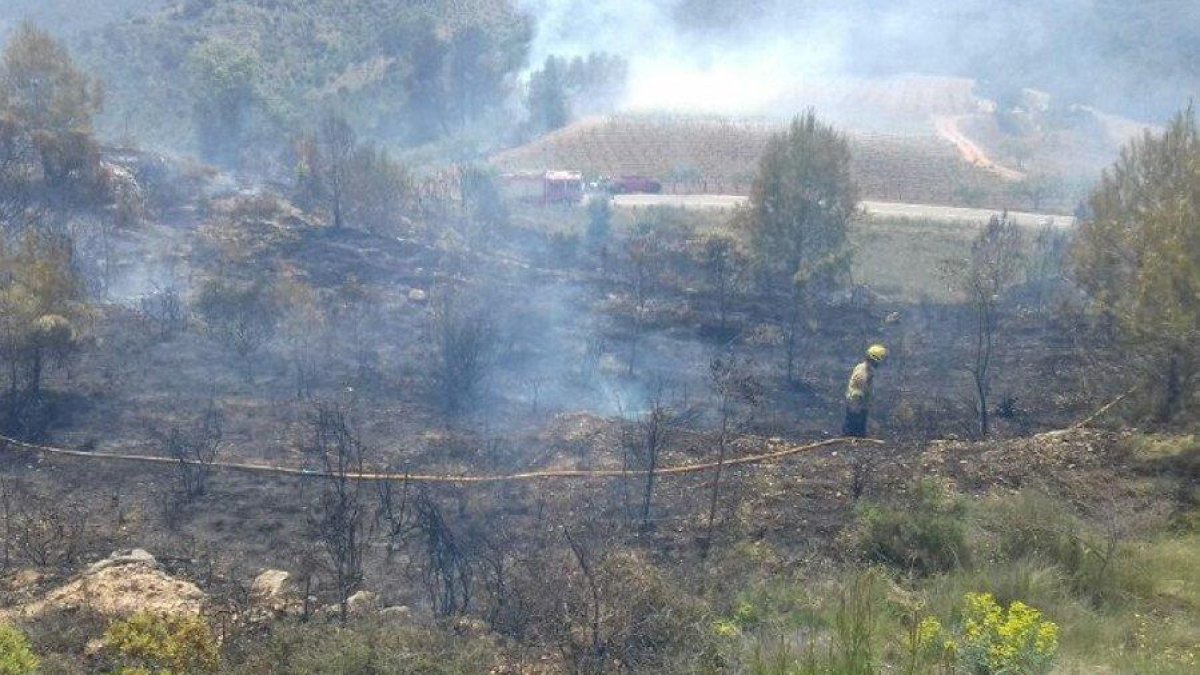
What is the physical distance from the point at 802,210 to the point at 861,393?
8.61 meters

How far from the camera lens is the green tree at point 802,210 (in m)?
19.5

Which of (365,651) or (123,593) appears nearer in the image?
(365,651)

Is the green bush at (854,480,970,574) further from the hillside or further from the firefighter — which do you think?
the hillside

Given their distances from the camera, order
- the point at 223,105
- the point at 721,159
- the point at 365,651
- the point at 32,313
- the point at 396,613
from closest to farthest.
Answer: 1. the point at 365,651
2. the point at 396,613
3. the point at 32,313
4. the point at 223,105
5. the point at 721,159

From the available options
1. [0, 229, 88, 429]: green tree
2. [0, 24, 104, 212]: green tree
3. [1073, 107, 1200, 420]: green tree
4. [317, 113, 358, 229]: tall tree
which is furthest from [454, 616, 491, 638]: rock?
[317, 113, 358, 229]: tall tree

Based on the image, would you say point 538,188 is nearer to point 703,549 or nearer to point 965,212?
point 965,212

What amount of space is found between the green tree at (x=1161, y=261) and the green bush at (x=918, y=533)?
4.15 metres

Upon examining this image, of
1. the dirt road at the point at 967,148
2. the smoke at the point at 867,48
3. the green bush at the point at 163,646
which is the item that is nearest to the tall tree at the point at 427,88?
the smoke at the point at 867,48

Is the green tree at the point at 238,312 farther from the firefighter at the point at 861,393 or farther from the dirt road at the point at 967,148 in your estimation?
the dirt road at the point at 967,148

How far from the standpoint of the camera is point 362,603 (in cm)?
743

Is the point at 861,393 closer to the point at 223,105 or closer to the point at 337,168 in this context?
the point at 337,168

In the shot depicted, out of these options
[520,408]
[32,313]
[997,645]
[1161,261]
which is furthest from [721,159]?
→ [997,645]

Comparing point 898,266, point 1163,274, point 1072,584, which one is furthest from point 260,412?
point 898,266

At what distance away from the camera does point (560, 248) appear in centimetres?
2444
